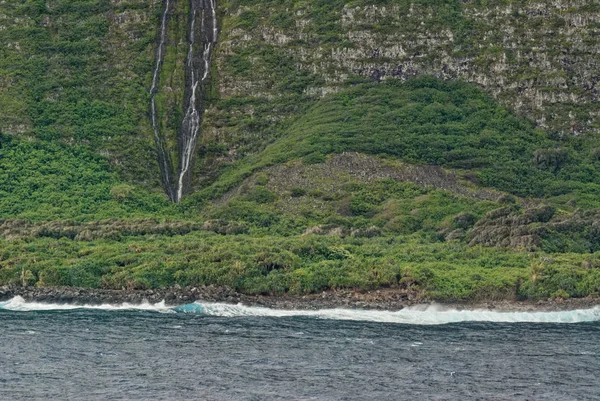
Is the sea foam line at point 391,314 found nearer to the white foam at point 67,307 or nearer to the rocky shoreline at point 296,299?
the white foam at point 67,307

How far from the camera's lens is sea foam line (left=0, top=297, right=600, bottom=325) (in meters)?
148

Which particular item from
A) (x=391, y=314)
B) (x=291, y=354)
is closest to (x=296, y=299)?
(x=391, y=314)

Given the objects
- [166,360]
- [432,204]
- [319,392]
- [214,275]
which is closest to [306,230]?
[432,204]

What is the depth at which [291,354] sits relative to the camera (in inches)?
4887

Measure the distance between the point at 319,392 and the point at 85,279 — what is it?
59.3 meters

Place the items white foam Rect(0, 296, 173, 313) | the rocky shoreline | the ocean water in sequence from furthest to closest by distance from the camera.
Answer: white foam Rect(0, 296, 173, 313) → the rocky shoreline → the ocean water

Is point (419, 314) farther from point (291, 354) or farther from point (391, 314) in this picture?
point (291, 354)

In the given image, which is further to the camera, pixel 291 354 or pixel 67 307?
pixel 67 307

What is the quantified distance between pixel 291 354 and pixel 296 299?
30.1 meters

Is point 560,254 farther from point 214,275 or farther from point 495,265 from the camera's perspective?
point 214,275

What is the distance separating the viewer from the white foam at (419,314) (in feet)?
484

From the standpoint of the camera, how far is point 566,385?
112 meters

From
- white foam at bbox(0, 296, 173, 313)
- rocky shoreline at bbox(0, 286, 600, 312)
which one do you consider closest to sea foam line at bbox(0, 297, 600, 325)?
white foam at bbox(0, 296, 173, 313)

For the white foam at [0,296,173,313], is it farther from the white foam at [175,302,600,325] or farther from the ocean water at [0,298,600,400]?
the white foam at [175,302,600,325]
